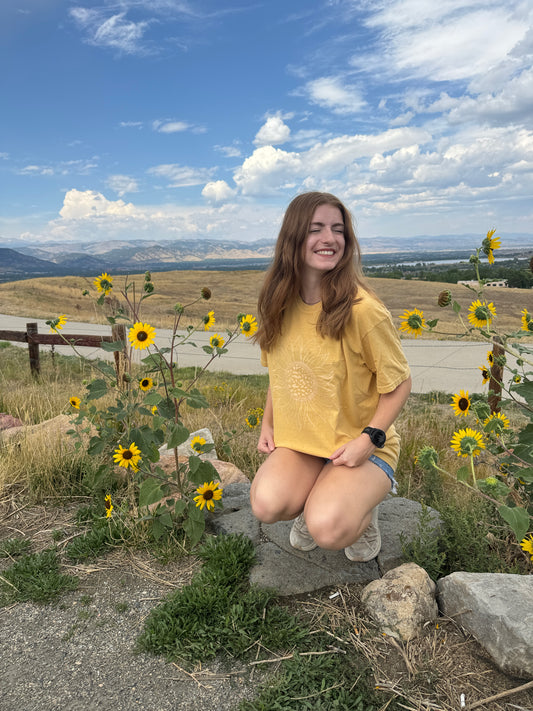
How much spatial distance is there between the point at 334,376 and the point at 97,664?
69.0 inches

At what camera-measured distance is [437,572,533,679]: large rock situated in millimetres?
2088

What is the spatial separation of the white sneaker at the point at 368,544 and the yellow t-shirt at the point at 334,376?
1.15 feet

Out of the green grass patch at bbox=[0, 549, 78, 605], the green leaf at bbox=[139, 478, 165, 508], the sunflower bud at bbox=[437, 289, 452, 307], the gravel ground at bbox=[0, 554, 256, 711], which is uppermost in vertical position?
the sunflower bud at bbox=[437, 289, 452, 307]

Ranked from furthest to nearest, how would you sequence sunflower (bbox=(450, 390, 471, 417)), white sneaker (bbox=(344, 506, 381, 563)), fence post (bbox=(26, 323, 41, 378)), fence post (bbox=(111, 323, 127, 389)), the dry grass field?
the dry grass field → fence post (bbox=(26, 323, 41, 378)) → fence post (bbox=(111, 323, 127, 389)) → white sneaker (bbox=(344, 506, 381, 563)) → sunflower (bbox=(450, 390, 471, 417))

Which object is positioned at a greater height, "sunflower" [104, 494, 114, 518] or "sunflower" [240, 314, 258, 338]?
"sunflower" [240, 314, 258, 338]

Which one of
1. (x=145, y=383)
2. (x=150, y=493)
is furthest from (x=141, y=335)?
(x=150, y=493)

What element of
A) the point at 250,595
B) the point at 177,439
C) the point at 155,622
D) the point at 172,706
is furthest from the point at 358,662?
the point at 177,439

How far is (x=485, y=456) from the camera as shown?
3.86 meters

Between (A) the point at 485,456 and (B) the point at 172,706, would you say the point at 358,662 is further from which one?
(A) the point at 485,456

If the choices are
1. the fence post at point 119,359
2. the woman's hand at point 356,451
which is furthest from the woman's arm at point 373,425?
the fence post at point 119,359

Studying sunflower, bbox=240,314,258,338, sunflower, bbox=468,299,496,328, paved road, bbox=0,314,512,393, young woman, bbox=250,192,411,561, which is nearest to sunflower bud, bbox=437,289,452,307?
sunflower, bbox=468,299,496,328

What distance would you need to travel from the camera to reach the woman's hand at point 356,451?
2576 millimetres

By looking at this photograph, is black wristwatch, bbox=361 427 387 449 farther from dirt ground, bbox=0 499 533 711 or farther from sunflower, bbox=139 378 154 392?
sunflower, bbox=139 378 154 392

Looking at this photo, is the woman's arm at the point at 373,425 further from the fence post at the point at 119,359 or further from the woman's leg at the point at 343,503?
the fence post at the point at 119,359
